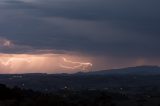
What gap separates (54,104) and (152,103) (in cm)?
5733

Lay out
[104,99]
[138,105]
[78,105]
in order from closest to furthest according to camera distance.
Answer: [78,105]
[104,99]
[138,105]

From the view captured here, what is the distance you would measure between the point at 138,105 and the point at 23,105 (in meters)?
51.9

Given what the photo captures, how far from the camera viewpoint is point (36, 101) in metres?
68.1

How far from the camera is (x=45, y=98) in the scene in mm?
70062

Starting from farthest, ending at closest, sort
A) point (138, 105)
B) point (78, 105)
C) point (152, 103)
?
point (152, 103), point (138, 105), point (78, 105)

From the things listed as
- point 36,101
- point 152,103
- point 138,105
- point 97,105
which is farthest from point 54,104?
point 152,103

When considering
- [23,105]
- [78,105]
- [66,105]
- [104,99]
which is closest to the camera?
[23,105]

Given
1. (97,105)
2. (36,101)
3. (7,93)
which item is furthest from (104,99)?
(36,101)

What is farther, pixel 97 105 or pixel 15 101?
pixel 97 105

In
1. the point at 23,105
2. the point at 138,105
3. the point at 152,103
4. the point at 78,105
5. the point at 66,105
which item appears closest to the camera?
the point at 23,105

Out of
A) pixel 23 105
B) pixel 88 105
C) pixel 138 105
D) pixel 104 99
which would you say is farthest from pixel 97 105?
pixel 138 105

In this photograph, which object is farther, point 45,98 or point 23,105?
point 45,98

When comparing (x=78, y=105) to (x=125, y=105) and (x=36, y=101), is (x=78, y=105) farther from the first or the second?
(x=125, y=105)

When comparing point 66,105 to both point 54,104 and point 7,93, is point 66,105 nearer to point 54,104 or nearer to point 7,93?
point 54,104
